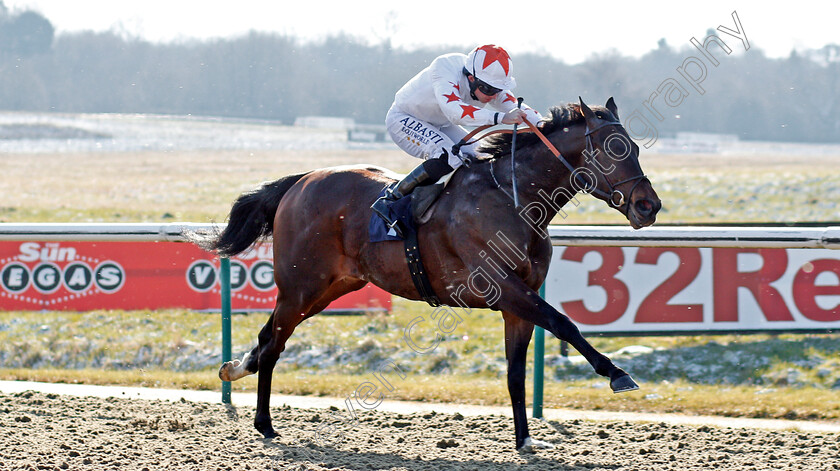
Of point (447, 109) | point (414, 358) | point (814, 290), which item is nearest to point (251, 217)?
point (447, 109)

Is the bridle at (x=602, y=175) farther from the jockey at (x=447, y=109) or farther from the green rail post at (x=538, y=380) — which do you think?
the green rail post at (x=538, y=380)

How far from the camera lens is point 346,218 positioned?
16.6 ft

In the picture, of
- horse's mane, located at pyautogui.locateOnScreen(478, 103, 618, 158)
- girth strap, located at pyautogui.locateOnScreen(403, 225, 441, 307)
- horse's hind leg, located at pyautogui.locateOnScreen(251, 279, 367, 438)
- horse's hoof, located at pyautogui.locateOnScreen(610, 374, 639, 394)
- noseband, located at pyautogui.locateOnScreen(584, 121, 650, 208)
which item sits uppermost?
horse's mane, located at pyautogui.locateOnScreen(478, 103, 618, 158)

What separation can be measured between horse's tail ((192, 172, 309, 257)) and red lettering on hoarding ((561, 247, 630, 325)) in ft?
8.93

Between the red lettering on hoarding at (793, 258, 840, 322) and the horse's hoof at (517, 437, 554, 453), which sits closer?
the horse's hoof at (517, 437, 554, 453)

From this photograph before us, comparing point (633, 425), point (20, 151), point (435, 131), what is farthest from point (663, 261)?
point (20, 151)

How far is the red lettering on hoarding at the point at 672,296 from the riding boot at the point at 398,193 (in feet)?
9.76

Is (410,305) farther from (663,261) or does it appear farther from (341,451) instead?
(341,451)

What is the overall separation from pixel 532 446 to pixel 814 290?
140 inches

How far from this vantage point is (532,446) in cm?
460

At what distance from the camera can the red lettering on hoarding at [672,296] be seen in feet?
22.6

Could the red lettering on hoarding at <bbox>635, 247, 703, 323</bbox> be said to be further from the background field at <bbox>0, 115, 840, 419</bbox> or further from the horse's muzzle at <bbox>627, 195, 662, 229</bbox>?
the horse's muzzle at <bbox>627, 195, 662, 229</bbox>

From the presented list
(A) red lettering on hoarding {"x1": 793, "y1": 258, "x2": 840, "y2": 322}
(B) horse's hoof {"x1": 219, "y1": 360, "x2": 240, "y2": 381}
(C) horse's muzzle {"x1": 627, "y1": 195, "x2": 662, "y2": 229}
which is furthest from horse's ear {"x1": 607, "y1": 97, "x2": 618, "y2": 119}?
(A) red lettering on hoarding {"x1": 793, "y1": 258, "x2": 840, "y2": 322}

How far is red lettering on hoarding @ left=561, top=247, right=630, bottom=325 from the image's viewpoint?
708cm
